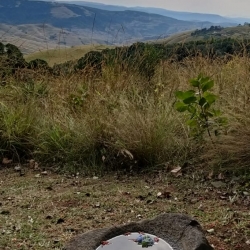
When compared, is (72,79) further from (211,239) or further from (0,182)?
(211,239)

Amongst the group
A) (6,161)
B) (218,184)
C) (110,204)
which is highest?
(218,184)

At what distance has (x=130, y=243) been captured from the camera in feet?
6.41

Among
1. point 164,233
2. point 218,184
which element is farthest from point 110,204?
point 164,233

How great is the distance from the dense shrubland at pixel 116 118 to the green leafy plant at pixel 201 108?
0.26ft

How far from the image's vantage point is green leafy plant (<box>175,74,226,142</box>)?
365 cm

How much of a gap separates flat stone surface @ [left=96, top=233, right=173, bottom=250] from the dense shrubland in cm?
178

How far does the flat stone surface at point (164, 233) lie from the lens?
2.03 meters

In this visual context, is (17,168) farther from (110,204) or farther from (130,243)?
(130,243)

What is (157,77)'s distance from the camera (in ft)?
20.5

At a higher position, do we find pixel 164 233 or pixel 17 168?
pixel 164 233

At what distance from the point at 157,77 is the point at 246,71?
1.38 m

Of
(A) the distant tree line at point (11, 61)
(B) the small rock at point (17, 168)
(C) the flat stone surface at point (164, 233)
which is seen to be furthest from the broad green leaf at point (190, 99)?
(A) the distant tree line at point (11, 61)

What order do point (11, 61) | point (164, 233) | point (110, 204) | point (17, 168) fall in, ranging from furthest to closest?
point (11, 61) < point (17, 168) < point (110, 204) < point (164, 233)

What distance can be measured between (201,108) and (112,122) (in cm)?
91
